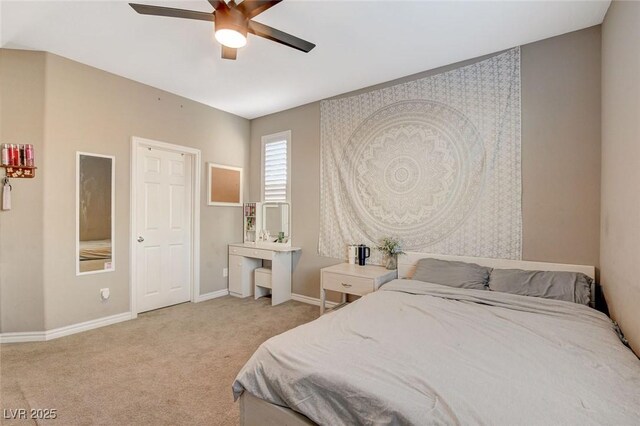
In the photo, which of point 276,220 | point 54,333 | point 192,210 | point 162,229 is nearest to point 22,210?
point 54,333

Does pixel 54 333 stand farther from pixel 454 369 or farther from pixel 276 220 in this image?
pixel 454 369

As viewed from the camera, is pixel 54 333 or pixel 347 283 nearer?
pixel 54 333

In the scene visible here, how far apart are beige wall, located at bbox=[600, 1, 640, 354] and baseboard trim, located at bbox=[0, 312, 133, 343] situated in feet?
14.1

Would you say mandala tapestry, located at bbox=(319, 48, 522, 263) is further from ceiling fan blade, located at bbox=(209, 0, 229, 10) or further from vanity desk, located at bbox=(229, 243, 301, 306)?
ceiling fan blade, located at bbox=(209, 0, 229, 10)

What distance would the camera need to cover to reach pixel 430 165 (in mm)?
3088

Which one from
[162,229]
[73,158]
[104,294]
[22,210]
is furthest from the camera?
[162,229]

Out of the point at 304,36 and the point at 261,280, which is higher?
the point at 304,36

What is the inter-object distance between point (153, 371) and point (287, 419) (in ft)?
4.95

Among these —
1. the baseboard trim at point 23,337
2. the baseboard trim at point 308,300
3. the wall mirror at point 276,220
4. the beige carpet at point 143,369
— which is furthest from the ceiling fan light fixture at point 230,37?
the baseboard trim at point 23,337

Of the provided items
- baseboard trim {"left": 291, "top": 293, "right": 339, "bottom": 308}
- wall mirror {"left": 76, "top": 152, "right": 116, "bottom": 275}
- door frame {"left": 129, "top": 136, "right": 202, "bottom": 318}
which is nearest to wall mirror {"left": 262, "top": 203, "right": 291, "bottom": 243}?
baseboard trim {"left": 291, "top": 293, "right": 339, "bottom": 308}

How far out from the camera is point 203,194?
416 cm

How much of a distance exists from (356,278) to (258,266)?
199 centimetres

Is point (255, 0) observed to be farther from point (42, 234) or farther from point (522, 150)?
point (42, 234)

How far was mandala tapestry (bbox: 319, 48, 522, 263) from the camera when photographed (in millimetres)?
2709
